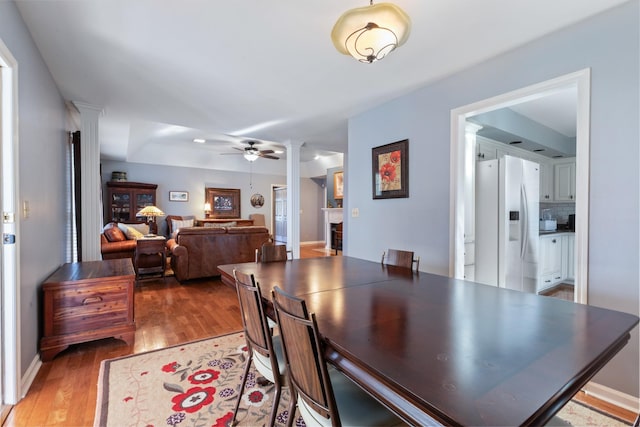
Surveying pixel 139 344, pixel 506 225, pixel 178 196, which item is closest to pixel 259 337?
pixel 139 344

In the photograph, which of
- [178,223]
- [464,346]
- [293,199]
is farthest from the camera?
[178,223]

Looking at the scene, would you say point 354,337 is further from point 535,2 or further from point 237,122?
point 237,122

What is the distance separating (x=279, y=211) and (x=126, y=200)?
4374 mm

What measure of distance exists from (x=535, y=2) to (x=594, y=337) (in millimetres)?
1840

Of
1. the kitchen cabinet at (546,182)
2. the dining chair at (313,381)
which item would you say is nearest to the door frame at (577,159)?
the dining chair at (313,381)

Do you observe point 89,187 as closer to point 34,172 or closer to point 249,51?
point 34,172

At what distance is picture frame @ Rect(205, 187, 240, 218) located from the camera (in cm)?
850

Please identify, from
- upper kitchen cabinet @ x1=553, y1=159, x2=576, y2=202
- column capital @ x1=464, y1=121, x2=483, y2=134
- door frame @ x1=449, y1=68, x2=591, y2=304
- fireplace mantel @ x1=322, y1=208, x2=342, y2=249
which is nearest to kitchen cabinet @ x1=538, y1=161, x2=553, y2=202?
upper kitchen cabinet @ x1=553, y1=159, x2=576, y2=202

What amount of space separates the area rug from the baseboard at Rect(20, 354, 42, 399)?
38 cm

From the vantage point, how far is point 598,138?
1811mm

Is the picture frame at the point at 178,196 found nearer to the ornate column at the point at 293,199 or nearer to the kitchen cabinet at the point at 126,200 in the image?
the kitchen cabinet at the point at 126,200

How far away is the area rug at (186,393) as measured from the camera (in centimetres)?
159

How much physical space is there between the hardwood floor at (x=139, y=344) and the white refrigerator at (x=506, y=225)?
1656 millimetres

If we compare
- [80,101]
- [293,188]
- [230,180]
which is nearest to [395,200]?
[293,188]
